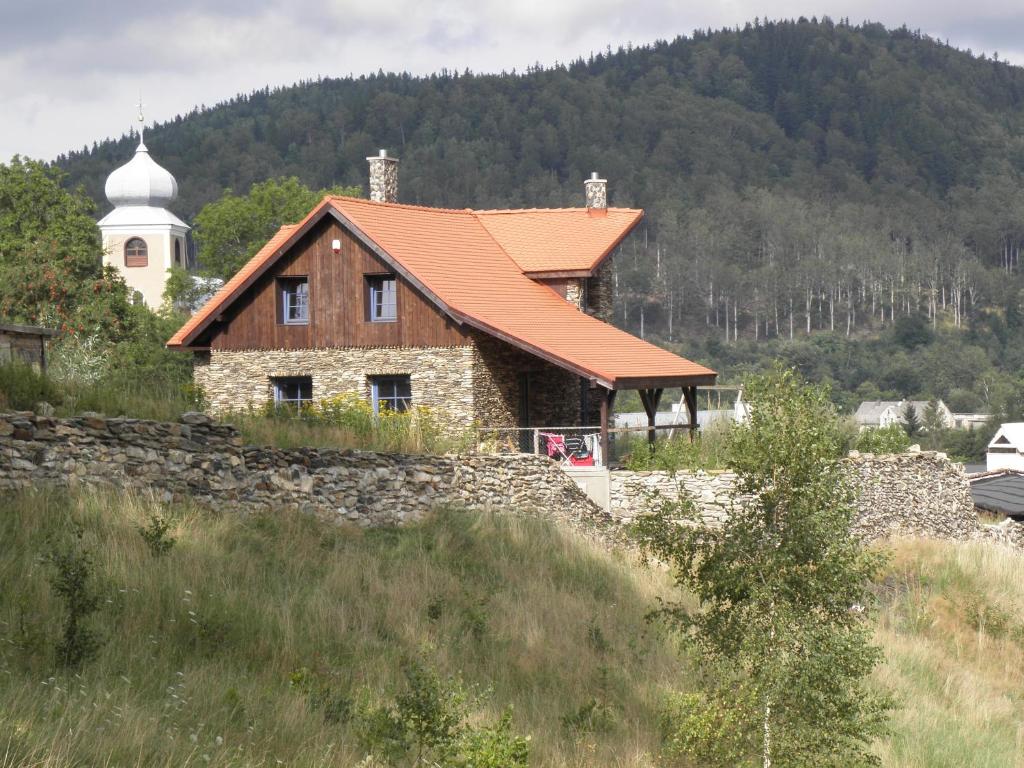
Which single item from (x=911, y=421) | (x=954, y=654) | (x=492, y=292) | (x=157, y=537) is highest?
(x=492, y=292)

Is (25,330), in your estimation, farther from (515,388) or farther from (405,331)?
(515,388)

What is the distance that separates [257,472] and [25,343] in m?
5.55

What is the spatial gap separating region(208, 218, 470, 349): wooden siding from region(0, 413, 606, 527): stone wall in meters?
7.31

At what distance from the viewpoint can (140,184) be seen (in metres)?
103

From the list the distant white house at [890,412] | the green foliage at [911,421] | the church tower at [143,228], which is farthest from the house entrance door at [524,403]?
the distant white house at [890,412]

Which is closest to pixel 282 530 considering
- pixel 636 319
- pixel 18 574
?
pixel 18 574

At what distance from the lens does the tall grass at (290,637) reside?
30.6 ft

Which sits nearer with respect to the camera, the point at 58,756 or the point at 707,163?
the point at 58,756

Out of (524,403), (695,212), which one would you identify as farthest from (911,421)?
(524,403)

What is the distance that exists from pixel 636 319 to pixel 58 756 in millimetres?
140502

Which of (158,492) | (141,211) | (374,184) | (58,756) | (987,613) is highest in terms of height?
(141,211)

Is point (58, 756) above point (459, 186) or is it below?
below

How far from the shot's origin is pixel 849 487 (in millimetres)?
11023

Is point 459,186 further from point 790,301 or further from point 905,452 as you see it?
point 905,452
